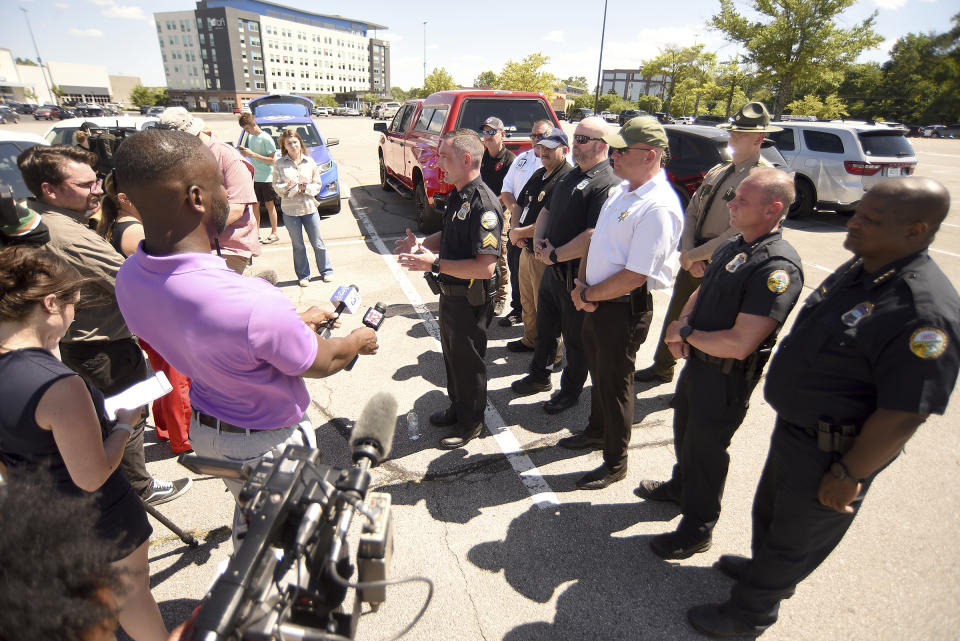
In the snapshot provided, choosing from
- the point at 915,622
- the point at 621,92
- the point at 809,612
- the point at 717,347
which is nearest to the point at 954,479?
the point at 915,622

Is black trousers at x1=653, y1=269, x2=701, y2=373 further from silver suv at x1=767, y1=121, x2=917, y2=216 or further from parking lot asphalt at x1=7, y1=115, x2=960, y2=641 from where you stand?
silver suv at x1=767, y1=121, x2=917, y2=216

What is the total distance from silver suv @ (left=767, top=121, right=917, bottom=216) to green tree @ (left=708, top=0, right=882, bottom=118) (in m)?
13.2

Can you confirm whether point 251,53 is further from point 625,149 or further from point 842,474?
point 842,474

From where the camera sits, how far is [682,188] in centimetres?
878

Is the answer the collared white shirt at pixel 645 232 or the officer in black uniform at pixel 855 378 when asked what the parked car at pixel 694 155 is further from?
the officer in black uniform at pixel 855 378

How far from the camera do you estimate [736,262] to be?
2297 millimetres

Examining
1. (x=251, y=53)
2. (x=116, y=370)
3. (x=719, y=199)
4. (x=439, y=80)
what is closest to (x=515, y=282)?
(x=719, y=199)

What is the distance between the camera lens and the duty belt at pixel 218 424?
1834 millimetres

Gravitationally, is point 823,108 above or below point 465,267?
above

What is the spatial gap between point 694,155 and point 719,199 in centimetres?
597

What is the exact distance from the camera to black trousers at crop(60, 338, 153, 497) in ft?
9.05

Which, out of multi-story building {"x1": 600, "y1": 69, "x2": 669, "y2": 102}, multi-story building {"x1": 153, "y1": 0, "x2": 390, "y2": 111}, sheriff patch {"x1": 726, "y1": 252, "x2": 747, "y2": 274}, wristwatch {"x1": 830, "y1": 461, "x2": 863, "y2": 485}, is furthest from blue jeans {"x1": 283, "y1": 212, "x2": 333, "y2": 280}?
multi-story building {"x1": 600, "y1": 69, "x2": 669, "y2": 102}

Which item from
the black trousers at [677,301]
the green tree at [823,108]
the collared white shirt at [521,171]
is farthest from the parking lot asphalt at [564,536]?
the green tree at [823,108]

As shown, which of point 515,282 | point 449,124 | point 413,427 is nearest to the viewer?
point 413,427
